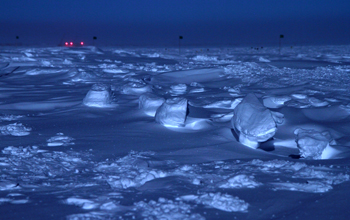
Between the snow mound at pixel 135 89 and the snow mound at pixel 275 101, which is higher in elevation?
the snow mound at pixel 135 89

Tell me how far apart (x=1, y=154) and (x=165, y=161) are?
6.23ft

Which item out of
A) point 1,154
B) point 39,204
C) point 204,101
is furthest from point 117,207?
point 204,101

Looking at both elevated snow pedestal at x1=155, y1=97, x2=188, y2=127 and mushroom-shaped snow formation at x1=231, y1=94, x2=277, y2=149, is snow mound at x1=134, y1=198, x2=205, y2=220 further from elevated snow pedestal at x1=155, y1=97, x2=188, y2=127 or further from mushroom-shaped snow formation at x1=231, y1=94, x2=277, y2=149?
elevated snow pedestal at x1=155, y1=97, x2=188, y2=127

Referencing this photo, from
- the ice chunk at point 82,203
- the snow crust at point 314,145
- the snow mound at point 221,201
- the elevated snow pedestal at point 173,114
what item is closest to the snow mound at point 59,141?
the elevated snow pedestal at point 173,114

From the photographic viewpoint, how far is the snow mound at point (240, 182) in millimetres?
3270

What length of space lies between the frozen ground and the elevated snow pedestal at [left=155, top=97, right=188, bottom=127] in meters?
0.02

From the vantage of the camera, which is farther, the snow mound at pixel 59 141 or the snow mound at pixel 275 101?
the snow mound at pixel 275 101

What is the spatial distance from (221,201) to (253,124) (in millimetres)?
2072

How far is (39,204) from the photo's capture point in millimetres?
2875

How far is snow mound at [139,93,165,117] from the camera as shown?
6.31 metres

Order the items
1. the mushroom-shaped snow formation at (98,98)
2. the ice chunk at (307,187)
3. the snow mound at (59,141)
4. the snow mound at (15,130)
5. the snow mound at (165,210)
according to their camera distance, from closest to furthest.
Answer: the snow mound at (165,210), the ice chunk at (307,187), the snow mound at (59,141), the snow mound at (15,130), the mushroom-shaped snow formation at (98,98)

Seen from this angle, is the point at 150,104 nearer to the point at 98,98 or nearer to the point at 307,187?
the point at 98,98

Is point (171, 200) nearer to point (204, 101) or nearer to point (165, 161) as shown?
point (165, 161)

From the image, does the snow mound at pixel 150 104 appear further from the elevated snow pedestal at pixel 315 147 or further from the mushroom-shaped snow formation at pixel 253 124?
the elevated snow pedestal at pixel 315 147
